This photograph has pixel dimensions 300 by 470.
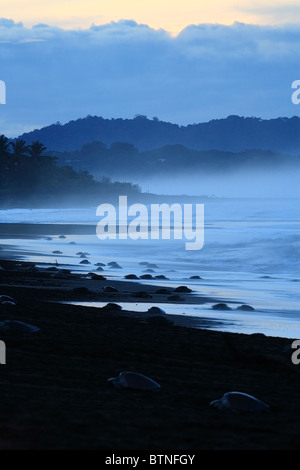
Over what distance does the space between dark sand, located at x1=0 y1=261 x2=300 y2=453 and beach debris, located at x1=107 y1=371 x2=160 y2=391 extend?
75 mm

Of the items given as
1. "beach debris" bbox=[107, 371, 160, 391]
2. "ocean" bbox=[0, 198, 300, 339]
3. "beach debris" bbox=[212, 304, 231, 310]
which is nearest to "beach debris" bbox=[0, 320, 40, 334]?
"beach debris" bbox=[107, 371, 160, 391]

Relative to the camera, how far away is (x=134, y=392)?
6.64 meters

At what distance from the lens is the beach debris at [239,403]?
607cm

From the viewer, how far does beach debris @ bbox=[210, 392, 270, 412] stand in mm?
6070

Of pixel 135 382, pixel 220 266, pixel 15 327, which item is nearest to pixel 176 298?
pixel 15 327

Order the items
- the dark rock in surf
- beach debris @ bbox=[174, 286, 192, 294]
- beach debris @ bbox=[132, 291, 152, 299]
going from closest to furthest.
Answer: beach debris @ bbox=[132, 291, 152, 299] < the dark rock in surf < beach debris @ bbox=[174, 286, 192, 294]

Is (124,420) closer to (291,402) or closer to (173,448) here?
(173,448)

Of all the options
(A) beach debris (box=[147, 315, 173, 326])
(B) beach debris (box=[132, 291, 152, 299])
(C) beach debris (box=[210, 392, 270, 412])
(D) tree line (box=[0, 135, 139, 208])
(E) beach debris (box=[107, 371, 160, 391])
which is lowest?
(C) beach debris (box=[210, 392, 270, 412])

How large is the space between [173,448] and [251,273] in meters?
17.1

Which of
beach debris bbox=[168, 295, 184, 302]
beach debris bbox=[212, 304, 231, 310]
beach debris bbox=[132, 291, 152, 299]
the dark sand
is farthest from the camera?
→ beach debris bbox=[132, 291, 152, 299]

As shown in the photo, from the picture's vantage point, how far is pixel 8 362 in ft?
24.6

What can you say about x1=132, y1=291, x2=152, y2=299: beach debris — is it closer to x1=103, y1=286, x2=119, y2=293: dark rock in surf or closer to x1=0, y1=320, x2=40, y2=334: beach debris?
x1=103, y1=286, x2=119, y2=293: dark rock in surf
